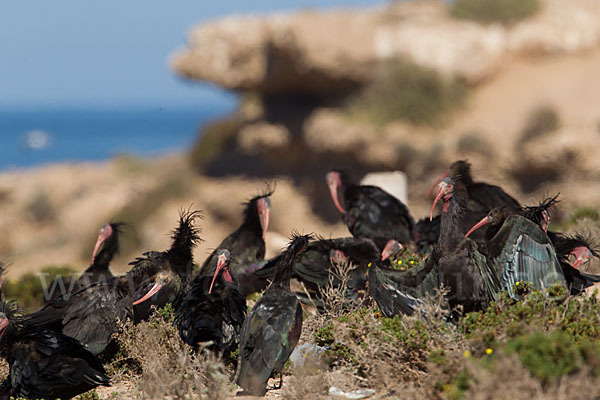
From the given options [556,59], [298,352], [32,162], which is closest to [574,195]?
[556,59]

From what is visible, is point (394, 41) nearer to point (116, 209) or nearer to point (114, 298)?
point (116, 209)

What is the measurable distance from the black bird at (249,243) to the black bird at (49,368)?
7.78 feet

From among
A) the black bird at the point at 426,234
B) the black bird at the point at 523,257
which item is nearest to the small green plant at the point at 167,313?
the black bird at the point at 523,257

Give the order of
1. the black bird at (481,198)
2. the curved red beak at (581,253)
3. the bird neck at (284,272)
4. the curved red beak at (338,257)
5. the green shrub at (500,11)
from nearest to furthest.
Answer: the bird neck at (284,272) < the curved red beak at (581,253) < the curved red beak at (338,257) < the black bird at (481,198) < the green shrub at (500,11)

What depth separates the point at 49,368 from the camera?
632 centimetres

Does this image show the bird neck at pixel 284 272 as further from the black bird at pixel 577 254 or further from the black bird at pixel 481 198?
the black bird at pixel 577 254

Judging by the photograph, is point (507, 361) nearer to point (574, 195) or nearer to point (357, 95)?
point (574, 195)

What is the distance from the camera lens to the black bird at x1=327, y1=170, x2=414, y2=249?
9945 mm

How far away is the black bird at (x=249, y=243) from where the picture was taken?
9.12m

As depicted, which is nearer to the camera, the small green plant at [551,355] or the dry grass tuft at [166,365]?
the small green plant at [551,355]

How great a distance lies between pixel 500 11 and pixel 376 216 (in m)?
19.2

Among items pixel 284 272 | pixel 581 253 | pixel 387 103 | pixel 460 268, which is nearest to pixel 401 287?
pixel 460 268

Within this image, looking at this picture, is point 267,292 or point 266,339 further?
point 267,292

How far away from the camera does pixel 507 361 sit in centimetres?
473
